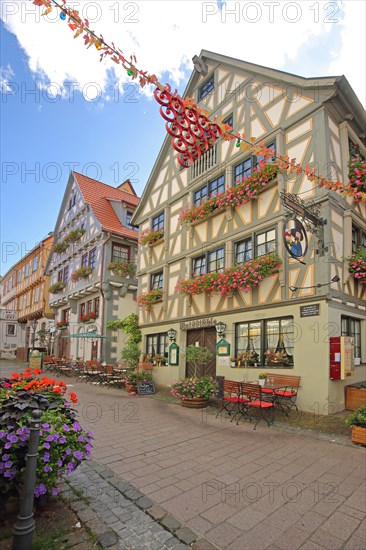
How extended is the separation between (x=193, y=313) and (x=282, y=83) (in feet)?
27.0

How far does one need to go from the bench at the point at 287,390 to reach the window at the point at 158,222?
930 cm

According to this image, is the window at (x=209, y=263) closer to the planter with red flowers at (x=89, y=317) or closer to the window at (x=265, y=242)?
the window at (x=265, y=242)

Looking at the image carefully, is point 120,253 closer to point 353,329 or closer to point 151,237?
point 151,237

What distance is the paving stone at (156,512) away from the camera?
3502 mm

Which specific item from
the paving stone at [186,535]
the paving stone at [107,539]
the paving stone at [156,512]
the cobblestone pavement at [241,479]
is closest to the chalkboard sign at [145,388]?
the cobblestone pavement at [241,479]

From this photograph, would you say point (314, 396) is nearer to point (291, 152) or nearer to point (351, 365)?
point (351, 365)

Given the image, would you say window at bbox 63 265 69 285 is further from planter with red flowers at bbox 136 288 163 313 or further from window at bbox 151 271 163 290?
planter with red flowers at bbox 136 288 163 313

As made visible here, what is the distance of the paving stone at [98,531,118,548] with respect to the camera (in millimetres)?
2927

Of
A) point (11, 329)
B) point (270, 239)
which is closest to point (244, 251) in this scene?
point (270, 239)

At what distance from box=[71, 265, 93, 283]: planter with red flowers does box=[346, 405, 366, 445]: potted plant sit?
16104 millimetres

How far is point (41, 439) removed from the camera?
10.5 feet

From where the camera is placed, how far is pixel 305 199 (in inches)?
369

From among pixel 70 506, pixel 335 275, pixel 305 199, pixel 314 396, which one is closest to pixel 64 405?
pixel 70 506

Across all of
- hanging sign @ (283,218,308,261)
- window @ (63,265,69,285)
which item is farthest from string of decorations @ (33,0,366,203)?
window @ (63,265,69,285)
